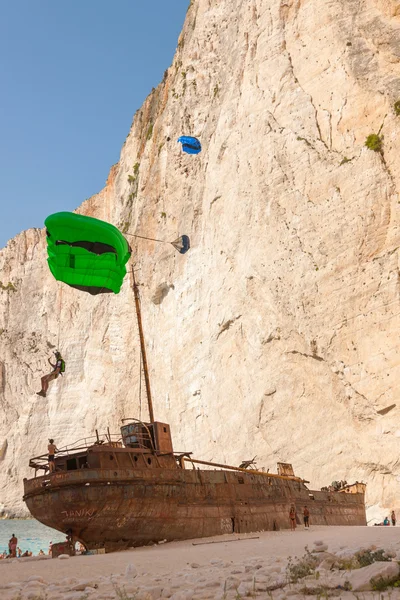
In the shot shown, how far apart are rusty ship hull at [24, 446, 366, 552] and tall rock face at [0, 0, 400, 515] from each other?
30.9 ft

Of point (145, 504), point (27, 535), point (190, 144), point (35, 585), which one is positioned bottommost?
point (35, 585)

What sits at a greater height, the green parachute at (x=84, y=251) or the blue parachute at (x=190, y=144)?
the blue parachute at (x=190, y=144)

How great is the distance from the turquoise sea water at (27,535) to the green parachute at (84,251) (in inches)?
606

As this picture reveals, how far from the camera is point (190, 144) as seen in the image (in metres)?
41.8

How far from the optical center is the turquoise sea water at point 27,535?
3553cm

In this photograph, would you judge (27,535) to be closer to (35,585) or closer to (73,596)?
(35,585)

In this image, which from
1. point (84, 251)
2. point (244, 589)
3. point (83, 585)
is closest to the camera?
point (244, 589)

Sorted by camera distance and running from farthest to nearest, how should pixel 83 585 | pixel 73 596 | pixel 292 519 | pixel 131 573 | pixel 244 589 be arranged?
pixel 292 519 → pixel 131 573 → pixel 83 585 → pixel 73 596 → pixel 244 589

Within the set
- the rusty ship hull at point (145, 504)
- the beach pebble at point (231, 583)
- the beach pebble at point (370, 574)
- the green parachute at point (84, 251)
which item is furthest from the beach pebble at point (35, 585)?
the green parachute at point (84, 251)

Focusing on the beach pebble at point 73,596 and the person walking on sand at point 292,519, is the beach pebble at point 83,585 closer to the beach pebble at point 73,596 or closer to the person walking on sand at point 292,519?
the beach pebble at point 73,596

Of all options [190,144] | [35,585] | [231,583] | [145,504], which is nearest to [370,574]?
[231,583]

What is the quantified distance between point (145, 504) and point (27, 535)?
30507 millimetres

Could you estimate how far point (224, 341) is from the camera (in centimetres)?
3516

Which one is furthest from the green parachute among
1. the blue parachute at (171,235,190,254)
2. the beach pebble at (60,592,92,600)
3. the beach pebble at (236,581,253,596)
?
the beach pebble at (236,581,253,596)
